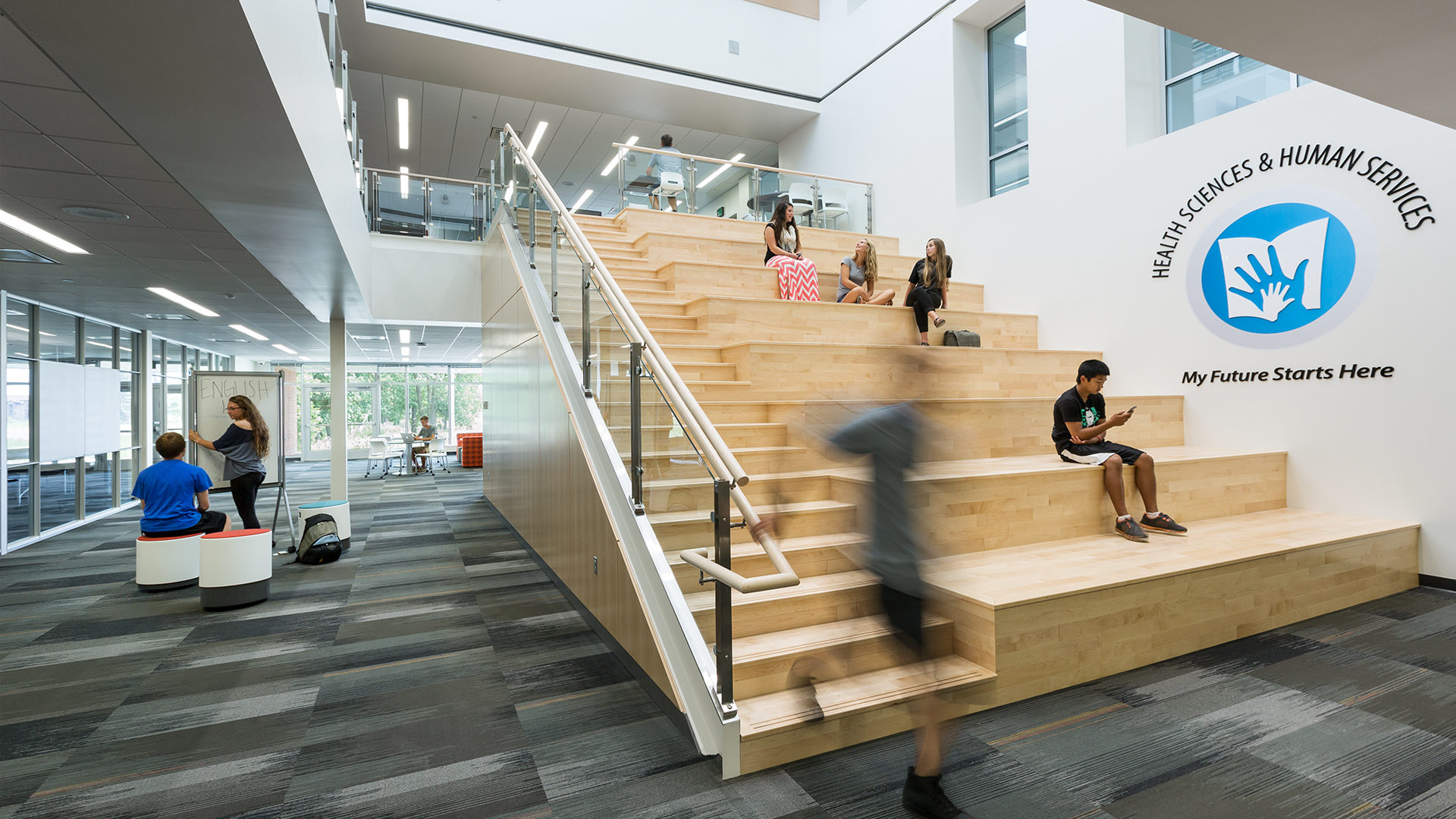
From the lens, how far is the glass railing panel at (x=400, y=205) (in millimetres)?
9750

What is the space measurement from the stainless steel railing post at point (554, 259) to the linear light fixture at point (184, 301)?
16.8ft

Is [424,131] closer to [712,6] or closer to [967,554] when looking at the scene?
[712,6]

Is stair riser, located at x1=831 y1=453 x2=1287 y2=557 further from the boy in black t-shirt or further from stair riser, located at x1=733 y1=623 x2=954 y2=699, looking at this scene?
stair riser, located at x1=733 y1=623 x2=954 y2=699

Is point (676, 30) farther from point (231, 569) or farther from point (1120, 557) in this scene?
point (1120, 557)

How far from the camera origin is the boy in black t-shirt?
14.6ft

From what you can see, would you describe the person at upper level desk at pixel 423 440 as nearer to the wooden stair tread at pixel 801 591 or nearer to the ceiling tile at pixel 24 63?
the ceiling tile at pixel 24 63

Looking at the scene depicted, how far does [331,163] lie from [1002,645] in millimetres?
5249

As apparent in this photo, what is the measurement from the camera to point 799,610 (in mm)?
3352

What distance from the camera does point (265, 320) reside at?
10797 mm

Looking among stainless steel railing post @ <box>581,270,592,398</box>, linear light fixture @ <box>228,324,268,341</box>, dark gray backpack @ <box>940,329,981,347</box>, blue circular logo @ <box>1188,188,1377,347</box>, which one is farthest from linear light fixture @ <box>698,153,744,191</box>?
linear light fixture @ <box>228,324,268,341</box>

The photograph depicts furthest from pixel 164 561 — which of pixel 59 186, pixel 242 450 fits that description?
pixel 59 186

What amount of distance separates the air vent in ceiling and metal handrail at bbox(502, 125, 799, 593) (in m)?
5.15

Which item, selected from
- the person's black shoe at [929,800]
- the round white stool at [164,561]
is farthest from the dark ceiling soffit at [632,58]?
the person's black shoe at [929,800]

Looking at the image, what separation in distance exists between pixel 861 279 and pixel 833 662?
451cm
